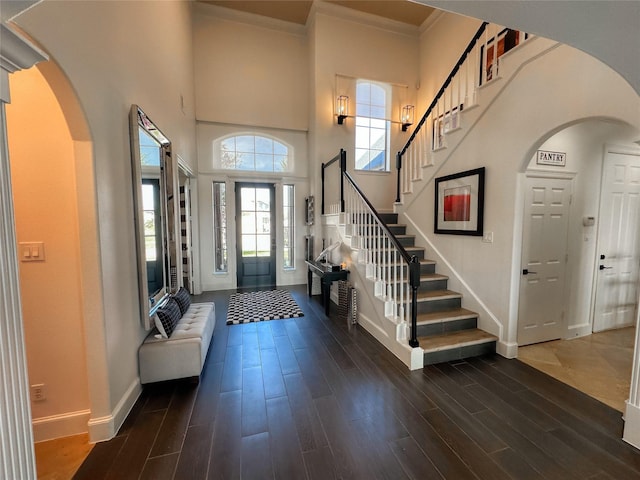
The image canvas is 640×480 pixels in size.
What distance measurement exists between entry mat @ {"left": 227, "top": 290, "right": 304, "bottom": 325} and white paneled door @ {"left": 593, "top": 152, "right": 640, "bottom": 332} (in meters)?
4.07

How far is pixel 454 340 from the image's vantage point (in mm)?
3068

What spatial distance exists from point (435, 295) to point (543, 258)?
Answer: 1.28m

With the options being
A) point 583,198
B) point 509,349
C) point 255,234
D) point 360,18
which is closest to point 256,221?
point 255,234

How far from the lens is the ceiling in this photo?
528cm

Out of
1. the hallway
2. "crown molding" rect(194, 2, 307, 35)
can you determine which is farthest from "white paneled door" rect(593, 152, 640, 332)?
"crown molding" rect(194, 2, 307, 35)

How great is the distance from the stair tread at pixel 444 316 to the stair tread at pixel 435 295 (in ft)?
0.58

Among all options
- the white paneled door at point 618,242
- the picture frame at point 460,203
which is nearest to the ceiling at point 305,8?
the picture frame at point 460,203

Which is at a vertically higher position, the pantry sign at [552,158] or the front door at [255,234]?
the pantry sign at [552,158]

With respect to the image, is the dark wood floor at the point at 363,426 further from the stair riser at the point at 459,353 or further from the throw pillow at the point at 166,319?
the throw pillow at the point at 166,319

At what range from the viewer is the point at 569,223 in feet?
11.0

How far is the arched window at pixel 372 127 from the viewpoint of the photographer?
5816mm

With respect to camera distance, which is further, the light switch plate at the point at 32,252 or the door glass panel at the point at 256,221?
the door glass panel at the point at 256,221

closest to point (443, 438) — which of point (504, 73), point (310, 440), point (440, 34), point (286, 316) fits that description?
point (310, 440)

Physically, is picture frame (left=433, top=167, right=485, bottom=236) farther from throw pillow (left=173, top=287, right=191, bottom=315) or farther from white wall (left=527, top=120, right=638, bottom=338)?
throw pillow (left=173, top=287, right=191, bottom=315)
